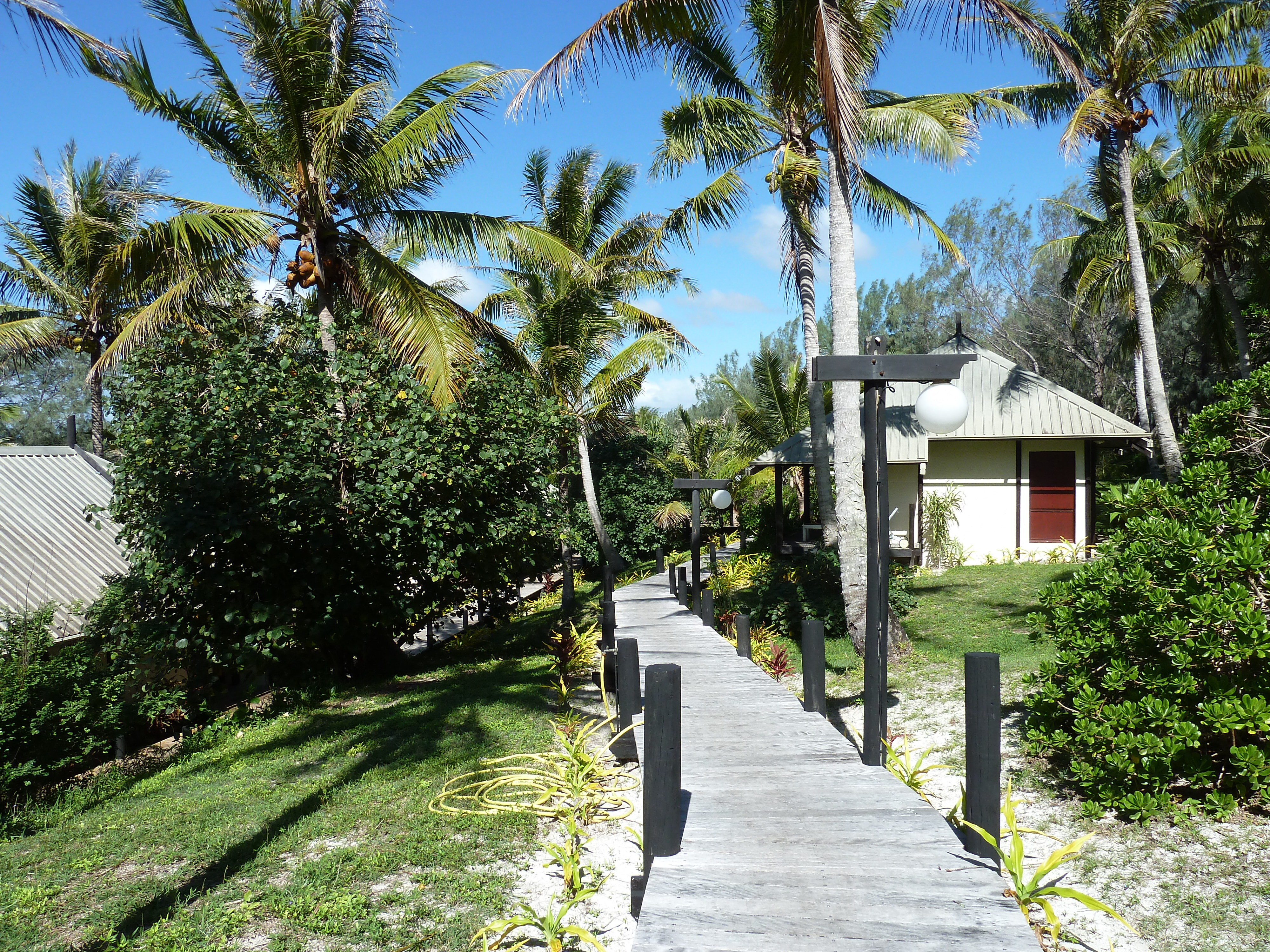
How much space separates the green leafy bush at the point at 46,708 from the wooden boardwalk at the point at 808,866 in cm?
542

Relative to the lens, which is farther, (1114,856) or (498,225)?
(498,225)

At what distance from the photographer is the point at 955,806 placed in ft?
16.1

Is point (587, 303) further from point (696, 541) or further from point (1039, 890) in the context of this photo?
point (1039, 890)

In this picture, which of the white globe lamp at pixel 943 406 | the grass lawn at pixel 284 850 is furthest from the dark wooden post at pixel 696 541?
the white globe lamp at pixel 943 406

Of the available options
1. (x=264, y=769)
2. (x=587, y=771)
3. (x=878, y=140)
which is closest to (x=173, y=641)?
(x=264, y=769)

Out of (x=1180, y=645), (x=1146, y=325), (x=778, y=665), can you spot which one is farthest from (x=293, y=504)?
(x=1146, y=325)

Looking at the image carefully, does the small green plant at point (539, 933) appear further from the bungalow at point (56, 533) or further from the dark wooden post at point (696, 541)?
the dark wooden post at point (696, 541)

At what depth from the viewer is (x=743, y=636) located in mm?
8781

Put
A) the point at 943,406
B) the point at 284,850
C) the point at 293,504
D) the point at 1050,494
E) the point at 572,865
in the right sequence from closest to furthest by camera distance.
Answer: the point at 572,865 < the point at 284,850 < the point at 943,406 < the point at 293,504 < the point at 1050,494

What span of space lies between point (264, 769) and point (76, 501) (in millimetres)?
9547

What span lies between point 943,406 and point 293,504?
23.1ft

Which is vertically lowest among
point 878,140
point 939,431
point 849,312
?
point 939,431

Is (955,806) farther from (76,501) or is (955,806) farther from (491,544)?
(76,501)

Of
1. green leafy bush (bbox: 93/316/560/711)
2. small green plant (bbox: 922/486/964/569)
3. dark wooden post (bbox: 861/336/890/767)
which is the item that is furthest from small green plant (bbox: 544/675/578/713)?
small green plant (bbox: 922/486/964/569)
